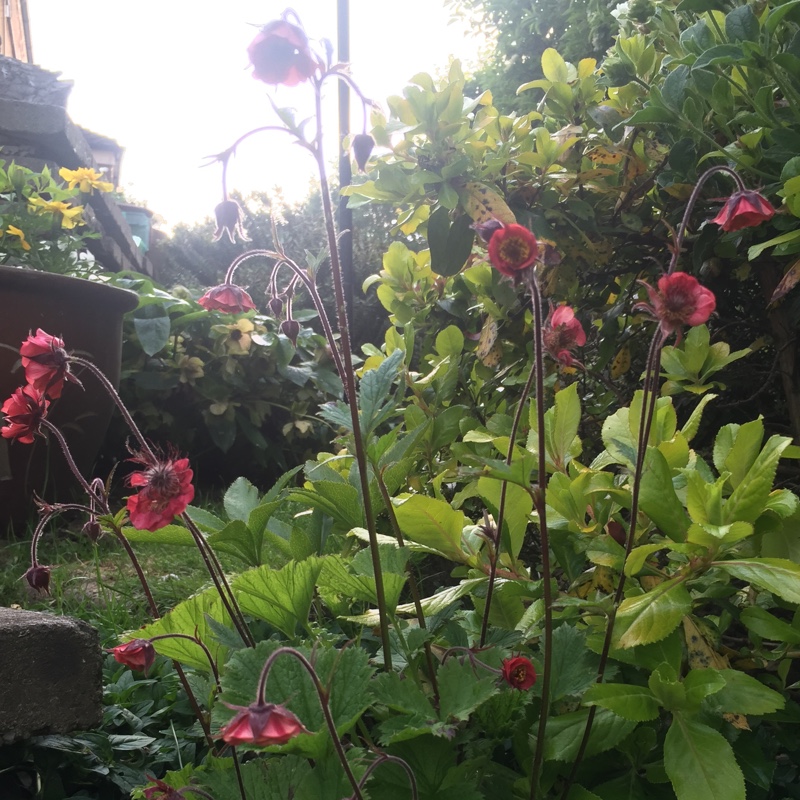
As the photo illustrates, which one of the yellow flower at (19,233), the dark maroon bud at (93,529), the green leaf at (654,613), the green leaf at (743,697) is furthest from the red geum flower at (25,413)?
the yellow flower at (19,233)

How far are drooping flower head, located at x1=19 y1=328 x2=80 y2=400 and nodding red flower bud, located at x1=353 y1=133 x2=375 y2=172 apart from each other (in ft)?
1.39

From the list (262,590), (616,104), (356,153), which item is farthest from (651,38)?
(262,590)

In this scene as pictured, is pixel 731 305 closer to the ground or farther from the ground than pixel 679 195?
closer to the ground

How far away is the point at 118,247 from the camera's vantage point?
5023mm

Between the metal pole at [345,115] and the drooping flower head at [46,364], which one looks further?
the metal pole at [345,115]

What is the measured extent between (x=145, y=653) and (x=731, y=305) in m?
1.29

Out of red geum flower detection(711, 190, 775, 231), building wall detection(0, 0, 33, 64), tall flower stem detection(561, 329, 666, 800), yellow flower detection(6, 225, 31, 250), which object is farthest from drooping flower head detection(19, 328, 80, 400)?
building wall detection(0, 0, 33, 64)

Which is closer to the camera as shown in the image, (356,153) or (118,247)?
(356,153)

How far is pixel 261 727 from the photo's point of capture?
546 millimetres

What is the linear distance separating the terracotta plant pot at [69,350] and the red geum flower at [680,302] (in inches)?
75.9

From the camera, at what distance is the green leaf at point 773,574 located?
71 centimetres

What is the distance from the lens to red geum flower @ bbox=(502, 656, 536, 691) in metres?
0.77

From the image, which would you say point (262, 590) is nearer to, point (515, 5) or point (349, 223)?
point (349, 223)

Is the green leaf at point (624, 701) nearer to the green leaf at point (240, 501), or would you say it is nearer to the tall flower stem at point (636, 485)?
the tall flower stem at point (636, 485)
